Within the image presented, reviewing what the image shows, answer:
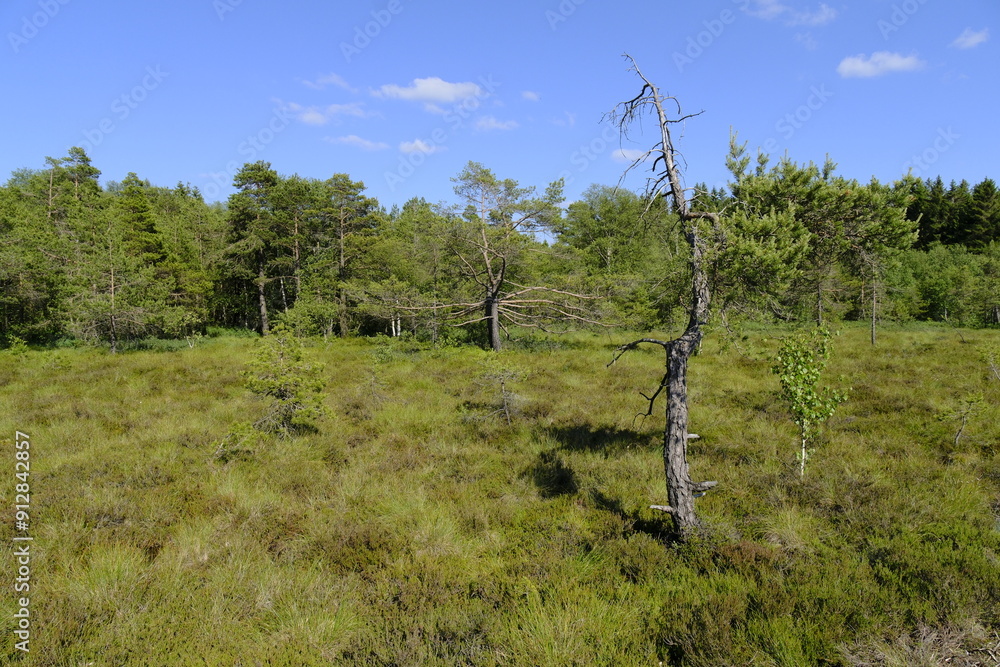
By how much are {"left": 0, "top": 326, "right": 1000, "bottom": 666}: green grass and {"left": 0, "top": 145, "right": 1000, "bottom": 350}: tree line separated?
307cm

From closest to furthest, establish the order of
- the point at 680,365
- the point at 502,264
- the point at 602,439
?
the point at 680,365 < the point at 602,439 < the point at 502,264

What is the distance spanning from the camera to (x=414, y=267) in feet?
79.2

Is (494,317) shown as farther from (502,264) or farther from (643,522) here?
(643,522)

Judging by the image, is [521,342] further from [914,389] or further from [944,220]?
[944,220]

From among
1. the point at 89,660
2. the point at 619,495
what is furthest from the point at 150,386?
the point at 619,495

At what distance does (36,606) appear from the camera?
14.0 feet

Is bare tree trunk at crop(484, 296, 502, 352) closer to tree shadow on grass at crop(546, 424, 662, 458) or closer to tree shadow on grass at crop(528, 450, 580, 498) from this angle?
tree shadow on grass at crop(546, 424, 662, 458)

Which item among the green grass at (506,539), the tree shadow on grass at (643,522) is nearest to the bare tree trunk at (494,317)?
the green grass at (506,539)

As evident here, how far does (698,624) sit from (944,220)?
65871 millimetres

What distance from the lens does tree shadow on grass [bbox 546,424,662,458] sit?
29.2 ft

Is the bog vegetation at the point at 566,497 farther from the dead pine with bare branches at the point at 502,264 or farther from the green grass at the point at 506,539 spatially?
the dead pine with bare branches at the point at 502,264

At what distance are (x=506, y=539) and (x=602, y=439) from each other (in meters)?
4.17

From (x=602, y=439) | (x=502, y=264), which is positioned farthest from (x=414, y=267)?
(x=602, y=439)

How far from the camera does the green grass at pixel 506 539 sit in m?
3.92
